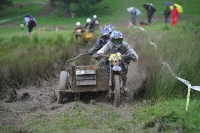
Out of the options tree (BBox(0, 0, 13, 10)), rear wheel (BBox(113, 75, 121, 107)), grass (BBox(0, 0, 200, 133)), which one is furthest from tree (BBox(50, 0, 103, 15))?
rear wheel (BBox(113, 75, 121, 107))

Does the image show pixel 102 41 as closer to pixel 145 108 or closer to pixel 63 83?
pixel 63 83

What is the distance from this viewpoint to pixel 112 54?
929cm

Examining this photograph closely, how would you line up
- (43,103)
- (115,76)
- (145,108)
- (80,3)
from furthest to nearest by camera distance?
(80,3)
(43,103)
(115,76)
(145,108)

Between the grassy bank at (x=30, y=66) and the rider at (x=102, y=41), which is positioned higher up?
the rider at (x=102, y=41)

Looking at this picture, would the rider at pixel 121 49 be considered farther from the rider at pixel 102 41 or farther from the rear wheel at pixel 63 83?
the rider at pixel 102 41

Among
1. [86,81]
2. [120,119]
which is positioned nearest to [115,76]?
[86,81]

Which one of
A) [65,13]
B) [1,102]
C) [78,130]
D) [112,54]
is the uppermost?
[112,54]

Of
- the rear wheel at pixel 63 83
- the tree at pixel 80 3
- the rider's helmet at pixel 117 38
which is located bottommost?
the tree at pixel 80 3

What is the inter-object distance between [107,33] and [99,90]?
8.84 ft

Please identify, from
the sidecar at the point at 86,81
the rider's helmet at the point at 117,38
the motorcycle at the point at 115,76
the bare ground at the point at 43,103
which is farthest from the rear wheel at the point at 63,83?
the rider's helmet at the point at 117,38

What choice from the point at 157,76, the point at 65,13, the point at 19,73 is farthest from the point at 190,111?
the point at 65,13

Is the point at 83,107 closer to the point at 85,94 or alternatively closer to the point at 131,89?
the point at 85,94

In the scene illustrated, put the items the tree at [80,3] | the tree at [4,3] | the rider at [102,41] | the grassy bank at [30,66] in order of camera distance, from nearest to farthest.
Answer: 1. the rider at [102,41]
2. the grassy bank at [30,66]
3. the tree at [80,3]
4. the tree at [4,3]

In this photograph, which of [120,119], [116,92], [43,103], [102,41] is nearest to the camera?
[120,119]
